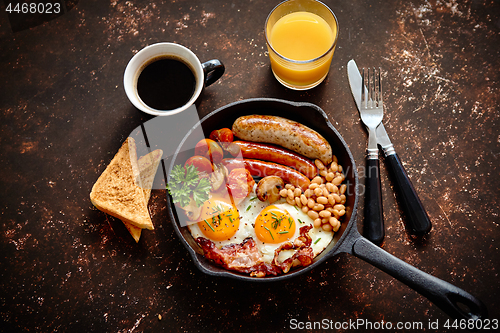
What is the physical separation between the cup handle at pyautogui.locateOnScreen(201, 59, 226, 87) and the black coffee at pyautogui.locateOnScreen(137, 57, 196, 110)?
4.1 inches

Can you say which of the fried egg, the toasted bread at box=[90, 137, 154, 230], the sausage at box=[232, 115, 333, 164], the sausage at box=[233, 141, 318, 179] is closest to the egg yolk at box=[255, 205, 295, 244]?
the fried egg

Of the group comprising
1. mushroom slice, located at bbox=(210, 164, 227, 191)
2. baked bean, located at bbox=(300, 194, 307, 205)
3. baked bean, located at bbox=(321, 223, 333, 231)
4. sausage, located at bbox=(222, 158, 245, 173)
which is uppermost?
sausage, located at bbox=(222, 158, 245, 173)

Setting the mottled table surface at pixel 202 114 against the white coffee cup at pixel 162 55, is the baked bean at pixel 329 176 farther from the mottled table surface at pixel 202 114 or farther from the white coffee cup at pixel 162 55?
the white coffee cup at pixel 162 55

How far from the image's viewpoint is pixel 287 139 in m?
2.13

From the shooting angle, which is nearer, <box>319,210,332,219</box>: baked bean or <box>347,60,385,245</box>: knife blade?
<box>319,210,332,219</box>: baked bean

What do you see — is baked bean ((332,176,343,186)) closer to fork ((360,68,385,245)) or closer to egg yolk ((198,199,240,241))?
fork ((360,68,385,245))

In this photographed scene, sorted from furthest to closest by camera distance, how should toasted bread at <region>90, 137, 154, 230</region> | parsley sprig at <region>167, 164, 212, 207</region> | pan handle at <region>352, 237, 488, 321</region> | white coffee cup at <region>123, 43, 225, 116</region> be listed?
toasted bread at <region>90, 137, 154, 230</region>, white coffee cup at <region>123, 43, 225, 116</region>, parsley sprig at <region>167, 164, 212, 207</region>, pan handle at <region>352, 237, 488, 321</region>

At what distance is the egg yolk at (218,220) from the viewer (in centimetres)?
203

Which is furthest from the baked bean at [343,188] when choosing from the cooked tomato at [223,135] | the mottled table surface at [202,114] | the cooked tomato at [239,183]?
the cooked tomato at [223,135]

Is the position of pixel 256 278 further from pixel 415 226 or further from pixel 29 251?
pixel 29 251

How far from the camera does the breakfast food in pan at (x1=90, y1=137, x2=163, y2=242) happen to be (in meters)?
2.21

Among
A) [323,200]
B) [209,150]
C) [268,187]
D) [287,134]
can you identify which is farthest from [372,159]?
[209,150]

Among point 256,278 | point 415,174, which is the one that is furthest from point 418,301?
point 256,278

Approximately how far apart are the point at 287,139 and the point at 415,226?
1048mm
